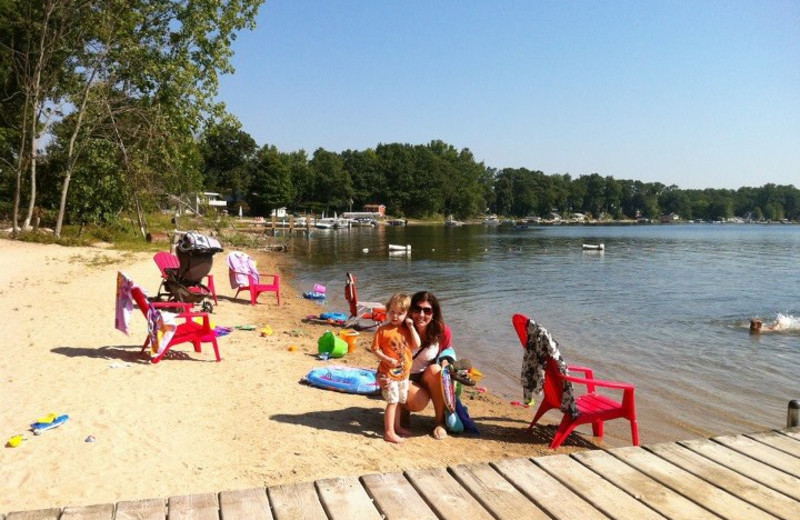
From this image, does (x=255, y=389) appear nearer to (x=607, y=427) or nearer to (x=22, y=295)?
(x=607, y=427)

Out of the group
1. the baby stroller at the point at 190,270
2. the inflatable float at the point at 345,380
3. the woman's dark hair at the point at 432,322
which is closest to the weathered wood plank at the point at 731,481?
the woman's dark hair at the point at 432,322

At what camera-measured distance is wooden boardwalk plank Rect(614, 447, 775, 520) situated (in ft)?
11.4

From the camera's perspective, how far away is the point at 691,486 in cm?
382

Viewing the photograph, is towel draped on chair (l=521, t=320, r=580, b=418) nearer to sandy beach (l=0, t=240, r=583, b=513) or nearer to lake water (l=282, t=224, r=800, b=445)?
sandy beach (l=0, t=240, r=583, b=513)

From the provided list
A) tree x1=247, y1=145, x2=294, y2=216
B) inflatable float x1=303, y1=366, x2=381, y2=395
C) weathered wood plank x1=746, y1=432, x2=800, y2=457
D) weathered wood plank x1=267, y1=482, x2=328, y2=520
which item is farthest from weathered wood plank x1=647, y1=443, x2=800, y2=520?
tree x1=247, y1=145, x2=294, y2=216

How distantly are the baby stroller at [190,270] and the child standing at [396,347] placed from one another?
7.76 metres

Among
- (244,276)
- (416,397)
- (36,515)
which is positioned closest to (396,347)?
(416,397)

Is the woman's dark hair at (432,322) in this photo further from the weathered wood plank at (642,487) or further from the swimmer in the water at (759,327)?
A: the swimmer in the water at (759,327)

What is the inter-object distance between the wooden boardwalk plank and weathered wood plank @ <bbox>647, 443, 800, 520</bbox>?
0.21 ft

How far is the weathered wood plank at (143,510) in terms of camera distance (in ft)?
10.7

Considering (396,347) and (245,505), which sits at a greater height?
(396,347)

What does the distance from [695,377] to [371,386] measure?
6.07 metres

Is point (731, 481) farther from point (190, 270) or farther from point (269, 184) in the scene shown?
point (269, 184)

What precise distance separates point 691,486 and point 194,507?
10.3 ft
